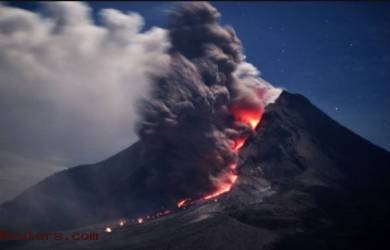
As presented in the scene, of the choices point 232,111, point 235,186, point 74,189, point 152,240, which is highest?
point 232,111

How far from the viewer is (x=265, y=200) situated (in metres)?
38.9

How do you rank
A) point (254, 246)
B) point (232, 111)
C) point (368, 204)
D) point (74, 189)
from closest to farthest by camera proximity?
point (254, 246)
point (368, 204)
point (232, 111)
point (74, 189)

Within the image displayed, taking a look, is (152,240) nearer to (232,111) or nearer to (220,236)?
(220,236)

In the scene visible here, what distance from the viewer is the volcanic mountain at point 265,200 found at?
31562 millimetres

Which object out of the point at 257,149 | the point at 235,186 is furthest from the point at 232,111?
the point at 235,186

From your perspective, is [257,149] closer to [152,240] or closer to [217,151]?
[217,151]

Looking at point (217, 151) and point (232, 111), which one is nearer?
point (217, 151)

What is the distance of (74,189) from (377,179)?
48.3 meters

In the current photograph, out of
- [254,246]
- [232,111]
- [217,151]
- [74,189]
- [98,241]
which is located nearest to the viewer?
[254,246]

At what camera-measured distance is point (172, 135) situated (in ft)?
152

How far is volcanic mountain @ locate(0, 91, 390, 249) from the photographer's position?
31.6 metres

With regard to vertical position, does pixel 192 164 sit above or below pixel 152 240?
above

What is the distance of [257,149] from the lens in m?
47.9

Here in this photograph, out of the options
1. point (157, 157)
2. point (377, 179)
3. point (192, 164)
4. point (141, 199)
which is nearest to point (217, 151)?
point (192, 164)
